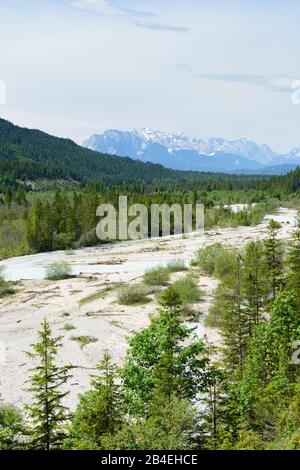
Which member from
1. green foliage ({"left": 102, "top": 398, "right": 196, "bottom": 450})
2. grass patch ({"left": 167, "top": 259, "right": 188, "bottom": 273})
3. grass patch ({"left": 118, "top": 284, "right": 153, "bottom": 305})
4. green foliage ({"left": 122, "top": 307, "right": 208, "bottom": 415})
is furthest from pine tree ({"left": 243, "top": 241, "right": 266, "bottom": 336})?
grass patch ({"left": 167, "top": 259, "right": 188, "bottom": 273})

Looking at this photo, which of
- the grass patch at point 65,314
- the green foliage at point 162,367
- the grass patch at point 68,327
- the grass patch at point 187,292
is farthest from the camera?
the grass patch at point 65,314

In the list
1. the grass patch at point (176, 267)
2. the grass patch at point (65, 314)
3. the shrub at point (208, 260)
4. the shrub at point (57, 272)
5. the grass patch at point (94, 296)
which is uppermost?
the shrub at point (208, 260)

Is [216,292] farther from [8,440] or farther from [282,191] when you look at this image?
[282,191]

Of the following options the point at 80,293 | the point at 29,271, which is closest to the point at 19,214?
the point at 29,271

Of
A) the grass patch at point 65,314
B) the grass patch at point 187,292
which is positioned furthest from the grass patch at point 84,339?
the grass patch at point 187,292

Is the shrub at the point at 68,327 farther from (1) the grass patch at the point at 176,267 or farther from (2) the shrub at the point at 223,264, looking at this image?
(1) the grass patch at the point at 176,267

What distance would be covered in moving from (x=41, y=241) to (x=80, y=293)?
3729 cm

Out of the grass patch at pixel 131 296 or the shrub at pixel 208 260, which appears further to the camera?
the shrub at pixel 208 260

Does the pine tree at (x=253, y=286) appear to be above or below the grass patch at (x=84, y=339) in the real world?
above

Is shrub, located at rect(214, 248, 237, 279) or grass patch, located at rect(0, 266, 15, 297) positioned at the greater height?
shrub, located at rect(214, 248, 237, 279)

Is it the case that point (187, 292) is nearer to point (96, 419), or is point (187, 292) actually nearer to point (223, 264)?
point (223, 264)

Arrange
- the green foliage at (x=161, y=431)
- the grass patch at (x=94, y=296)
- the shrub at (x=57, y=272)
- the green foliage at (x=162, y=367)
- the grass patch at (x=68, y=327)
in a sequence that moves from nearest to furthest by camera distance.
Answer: the green foliage at (x=161, y=431), the green foliage at (x=162, y=367), the grass patch at (x=68, y=327), the grass patch at (x=94, y=296), the shrub at (x=57, y=272)

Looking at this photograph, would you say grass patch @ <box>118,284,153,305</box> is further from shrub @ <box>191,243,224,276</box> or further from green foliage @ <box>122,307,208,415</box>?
green foliage @ <box>122,307,208,415</box>

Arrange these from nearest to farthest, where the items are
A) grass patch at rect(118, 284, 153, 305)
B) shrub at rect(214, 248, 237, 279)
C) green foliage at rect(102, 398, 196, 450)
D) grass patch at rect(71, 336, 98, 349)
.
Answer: green foliage at rect(102, 398, 196, 450) → grass patch at rect(71, 336, 98, 349) → grass patch at rect(118, 284, 153, 305) → shrub at rect(214, 248, 237, 279)
